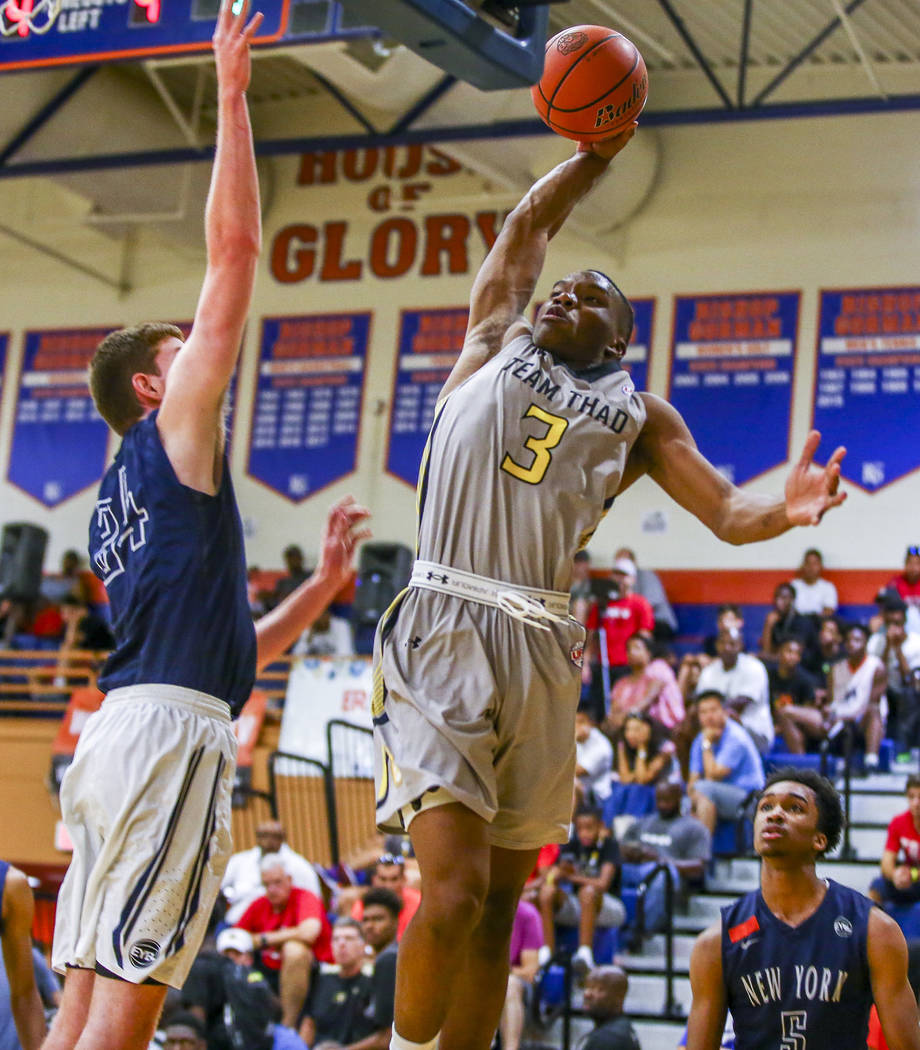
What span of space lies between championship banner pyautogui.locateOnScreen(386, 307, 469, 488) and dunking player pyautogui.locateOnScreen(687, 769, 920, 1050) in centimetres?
1253

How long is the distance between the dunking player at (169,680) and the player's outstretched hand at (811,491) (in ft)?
4.56

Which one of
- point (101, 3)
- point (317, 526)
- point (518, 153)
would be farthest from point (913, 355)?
point (101, 3)

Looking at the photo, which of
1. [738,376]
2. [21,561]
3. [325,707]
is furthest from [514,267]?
[21,561]

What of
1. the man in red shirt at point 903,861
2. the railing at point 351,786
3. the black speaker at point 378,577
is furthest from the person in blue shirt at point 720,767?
the black speaker at point 378,577

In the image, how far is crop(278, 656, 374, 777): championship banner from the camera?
13906mm

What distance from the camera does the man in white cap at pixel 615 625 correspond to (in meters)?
13.9

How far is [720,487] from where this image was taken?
4.09m

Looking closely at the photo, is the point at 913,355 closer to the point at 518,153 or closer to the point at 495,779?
the point at 518,153

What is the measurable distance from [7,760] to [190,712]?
12.6m

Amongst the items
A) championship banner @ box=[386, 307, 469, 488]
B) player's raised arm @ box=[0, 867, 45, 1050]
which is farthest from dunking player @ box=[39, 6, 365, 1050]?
championship banner @ box=[386, 307, 469, 488]

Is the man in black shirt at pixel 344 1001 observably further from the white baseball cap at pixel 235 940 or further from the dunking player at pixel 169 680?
the dunking player at pixel 169 680

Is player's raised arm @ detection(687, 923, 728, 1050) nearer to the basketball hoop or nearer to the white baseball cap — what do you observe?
the white baseball cap

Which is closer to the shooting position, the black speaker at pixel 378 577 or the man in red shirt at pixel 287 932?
the man in red shirt at pixel 287 932

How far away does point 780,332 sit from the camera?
1603 centimetres
